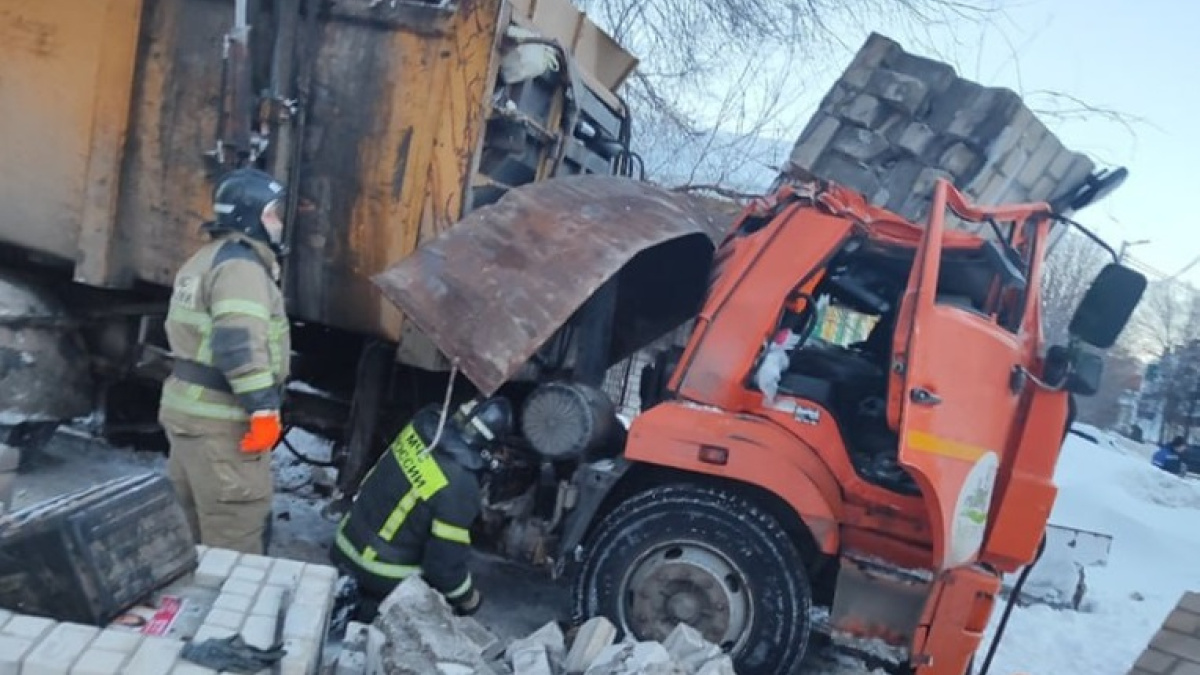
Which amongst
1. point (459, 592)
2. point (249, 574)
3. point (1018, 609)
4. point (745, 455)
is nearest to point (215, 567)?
point (249, 574)

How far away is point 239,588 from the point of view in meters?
2.66

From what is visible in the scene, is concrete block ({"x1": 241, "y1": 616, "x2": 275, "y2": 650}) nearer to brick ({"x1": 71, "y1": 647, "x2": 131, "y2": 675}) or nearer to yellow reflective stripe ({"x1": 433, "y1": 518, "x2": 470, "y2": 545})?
brick ({"x1": 71, "y1": 647, "x2": 131, "y2": 675})

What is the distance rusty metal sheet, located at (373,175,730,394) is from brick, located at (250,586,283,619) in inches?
42.2

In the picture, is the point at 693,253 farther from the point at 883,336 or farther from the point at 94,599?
the point at 94,599

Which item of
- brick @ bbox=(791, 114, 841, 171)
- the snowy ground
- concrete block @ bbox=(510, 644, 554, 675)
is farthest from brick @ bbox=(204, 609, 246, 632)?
brick @ bbox=(791, 114, 841, 171)

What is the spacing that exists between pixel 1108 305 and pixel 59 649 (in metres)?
3.33

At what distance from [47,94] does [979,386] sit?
407cm

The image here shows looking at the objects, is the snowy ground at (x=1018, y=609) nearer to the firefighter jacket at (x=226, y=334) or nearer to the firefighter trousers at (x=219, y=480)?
the firefighter trousers at (x=219, y=480)

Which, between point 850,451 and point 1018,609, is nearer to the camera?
point 850,451

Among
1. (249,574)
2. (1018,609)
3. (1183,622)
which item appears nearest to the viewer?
(249,574)

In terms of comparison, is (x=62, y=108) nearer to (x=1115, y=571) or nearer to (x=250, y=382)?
(x=250, y=382)

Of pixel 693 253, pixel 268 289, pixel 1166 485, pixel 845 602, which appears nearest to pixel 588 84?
pixel 693 253

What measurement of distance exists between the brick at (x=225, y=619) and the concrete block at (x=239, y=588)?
12 centimetres

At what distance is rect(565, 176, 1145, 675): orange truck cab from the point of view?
3.69m
